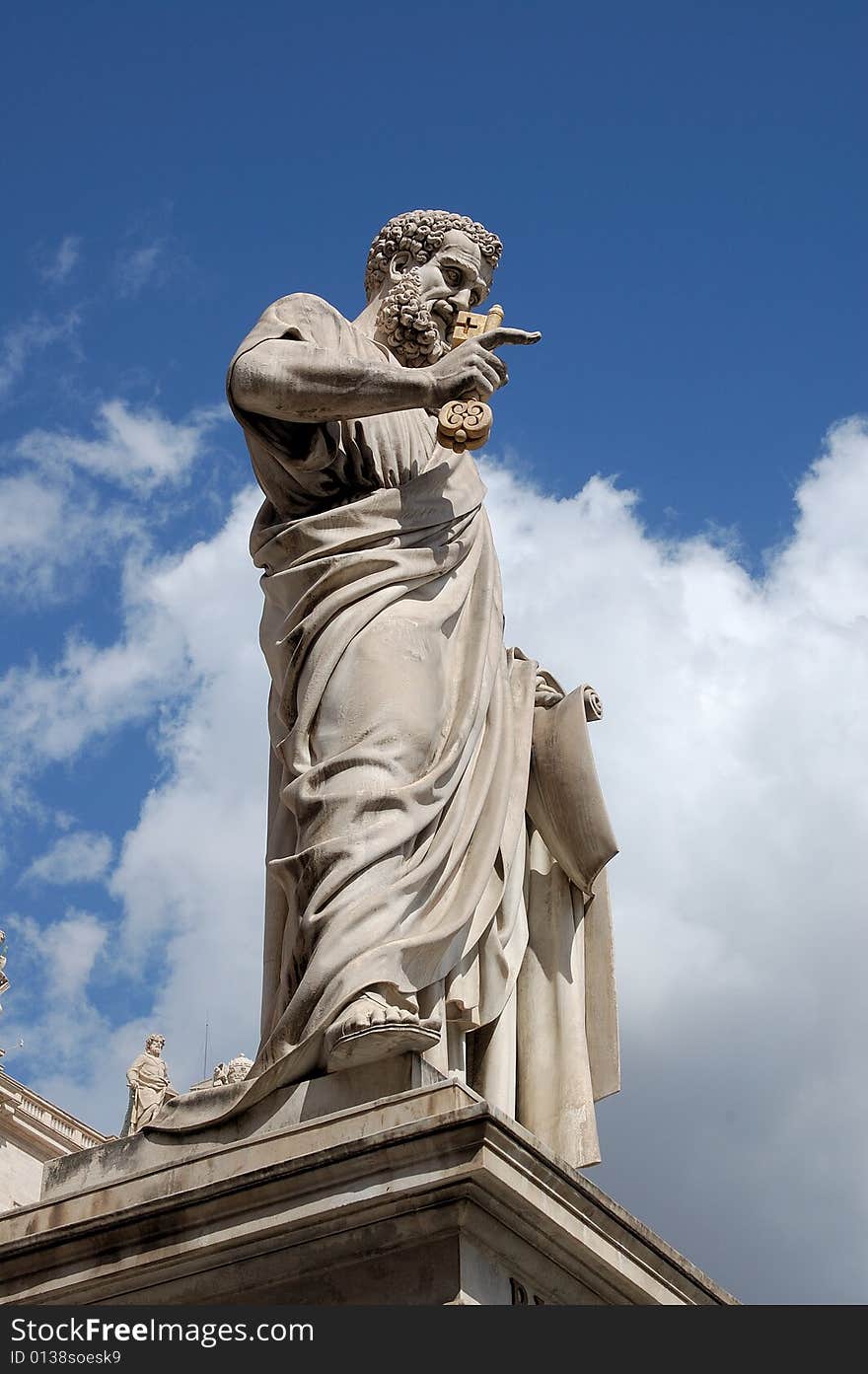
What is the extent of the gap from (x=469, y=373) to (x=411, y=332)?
99 cm

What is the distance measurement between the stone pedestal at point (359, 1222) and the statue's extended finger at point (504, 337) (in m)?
3.33

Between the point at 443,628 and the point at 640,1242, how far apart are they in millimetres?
2737

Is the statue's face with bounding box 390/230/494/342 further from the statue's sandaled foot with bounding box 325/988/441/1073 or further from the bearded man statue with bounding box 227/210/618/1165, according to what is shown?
the statue's sandaled foot with bounding box 325/988/441/1073

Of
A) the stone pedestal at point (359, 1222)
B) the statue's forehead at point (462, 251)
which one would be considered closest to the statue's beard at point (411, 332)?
the statue's forehead at point (462, 251)

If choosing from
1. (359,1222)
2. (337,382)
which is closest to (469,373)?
(337,382)

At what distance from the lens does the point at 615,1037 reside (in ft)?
27.0

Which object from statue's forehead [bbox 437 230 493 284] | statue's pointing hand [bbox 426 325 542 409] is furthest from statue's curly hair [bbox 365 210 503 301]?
statue's pointing hand [bbox 426 325 542 409]

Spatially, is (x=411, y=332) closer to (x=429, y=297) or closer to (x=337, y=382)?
(x=429, y=297)

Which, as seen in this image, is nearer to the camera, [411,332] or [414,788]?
[414,788]

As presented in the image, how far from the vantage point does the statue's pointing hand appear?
26.0ft

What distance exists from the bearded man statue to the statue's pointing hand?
0.04 feet

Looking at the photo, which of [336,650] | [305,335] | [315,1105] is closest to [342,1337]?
[315,1105]

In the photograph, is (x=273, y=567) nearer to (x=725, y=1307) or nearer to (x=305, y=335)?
(x=305, y=335)

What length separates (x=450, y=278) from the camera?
906 centimetres
